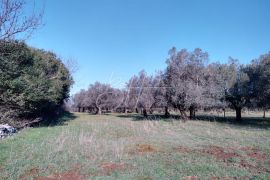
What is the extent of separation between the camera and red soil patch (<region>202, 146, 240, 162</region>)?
13852 millimetres

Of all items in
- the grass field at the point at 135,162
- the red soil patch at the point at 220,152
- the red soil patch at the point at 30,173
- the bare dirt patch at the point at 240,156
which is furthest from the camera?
the red soil patch at the point at 220,152

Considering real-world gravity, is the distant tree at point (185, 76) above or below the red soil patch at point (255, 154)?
above

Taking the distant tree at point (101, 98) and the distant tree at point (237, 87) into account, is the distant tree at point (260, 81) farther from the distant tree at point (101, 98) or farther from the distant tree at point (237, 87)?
the distant tree at point (101, 98)

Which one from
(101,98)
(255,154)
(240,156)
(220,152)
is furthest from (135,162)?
(101,98)

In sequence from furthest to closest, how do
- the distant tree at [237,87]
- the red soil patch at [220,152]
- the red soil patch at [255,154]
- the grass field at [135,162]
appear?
the distant tree at [237,87]
the red soil patch at [220,152]
the red soil patch at [255,154]
the grass field at [135,162]

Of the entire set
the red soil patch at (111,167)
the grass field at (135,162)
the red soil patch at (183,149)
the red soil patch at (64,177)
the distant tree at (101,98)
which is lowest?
the red soil patch at (64,177)

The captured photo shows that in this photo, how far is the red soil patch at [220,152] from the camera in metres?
13.9

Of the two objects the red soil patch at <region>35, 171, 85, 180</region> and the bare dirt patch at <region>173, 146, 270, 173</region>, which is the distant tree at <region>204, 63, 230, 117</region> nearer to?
the bare dirt patch at <region>173, 146, 270, 173</region>

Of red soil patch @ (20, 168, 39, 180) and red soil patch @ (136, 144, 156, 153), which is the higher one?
red soil patch @ (136, 144, 156, 153)

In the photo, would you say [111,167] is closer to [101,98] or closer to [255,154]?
[255,154]

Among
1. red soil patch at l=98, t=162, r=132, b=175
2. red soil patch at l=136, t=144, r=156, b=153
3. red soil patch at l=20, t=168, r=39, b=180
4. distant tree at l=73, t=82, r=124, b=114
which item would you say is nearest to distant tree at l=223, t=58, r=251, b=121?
distant tree at l=73, t=82, r=124, b=114

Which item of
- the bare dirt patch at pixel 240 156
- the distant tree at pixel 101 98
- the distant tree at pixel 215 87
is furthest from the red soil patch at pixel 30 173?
the distant tree at pixel 101 98

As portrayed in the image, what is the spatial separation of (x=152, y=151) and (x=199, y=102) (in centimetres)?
2648

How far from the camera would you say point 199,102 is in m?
40.8
